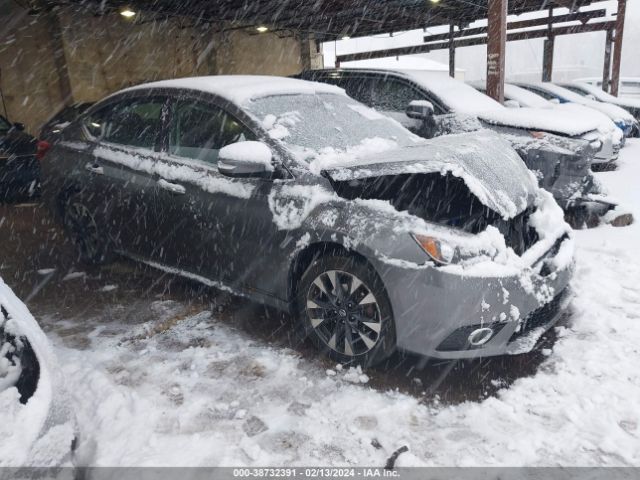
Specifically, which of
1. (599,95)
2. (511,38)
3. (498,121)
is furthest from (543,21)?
(498,121)

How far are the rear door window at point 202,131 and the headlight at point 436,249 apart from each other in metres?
1.37

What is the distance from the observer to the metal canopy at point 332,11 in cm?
1251

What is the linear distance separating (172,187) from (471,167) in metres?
2.04

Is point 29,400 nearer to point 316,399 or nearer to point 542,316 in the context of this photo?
point 316,399

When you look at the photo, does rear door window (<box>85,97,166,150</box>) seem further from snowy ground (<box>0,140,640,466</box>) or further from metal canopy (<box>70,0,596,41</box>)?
metal canopy (<box>70,0,596,41</box>)

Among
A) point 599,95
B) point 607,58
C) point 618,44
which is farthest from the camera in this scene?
point 607,58

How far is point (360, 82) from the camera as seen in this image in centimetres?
733

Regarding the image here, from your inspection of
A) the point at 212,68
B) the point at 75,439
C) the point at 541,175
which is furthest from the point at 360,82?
the point at 212,68

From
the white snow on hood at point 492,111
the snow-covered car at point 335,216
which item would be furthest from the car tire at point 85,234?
the white snow on hood at point 492,111

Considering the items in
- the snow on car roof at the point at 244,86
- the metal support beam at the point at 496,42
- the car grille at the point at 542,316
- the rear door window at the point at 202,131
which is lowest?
the car grille at the point at 542,316

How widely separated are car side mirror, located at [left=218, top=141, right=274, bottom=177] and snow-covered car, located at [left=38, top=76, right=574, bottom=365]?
11 mm

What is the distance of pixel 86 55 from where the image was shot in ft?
42.7

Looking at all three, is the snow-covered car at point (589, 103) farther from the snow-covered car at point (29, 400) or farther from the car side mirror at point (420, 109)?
the snow-covered car at point (29, 400)

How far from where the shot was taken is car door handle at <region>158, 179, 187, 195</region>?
3623 millimetres
